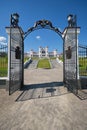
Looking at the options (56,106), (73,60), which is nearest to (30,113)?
(56,106)

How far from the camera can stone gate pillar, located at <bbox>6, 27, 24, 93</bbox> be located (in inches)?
320

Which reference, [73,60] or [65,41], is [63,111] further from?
[65,41]

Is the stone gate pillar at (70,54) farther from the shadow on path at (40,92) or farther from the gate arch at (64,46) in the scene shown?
the shadow on path at (40,92)

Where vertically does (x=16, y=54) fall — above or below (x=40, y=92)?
above

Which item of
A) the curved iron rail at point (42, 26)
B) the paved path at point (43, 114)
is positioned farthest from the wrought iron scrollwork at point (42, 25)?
the paved path at point (43, 114)

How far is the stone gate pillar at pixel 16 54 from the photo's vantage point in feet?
26.7

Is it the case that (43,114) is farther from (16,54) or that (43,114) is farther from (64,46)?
(64,46)

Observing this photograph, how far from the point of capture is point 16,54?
8.31m

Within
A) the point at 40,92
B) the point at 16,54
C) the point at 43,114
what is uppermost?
the point at 16,54

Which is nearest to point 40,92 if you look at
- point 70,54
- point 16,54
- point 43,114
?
point 16,54

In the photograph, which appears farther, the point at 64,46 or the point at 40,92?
the point at 64,46

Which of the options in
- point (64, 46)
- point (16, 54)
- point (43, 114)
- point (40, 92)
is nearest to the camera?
point (43, 114)

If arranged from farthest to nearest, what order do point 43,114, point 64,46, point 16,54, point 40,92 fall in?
point 64,46 < point 16,54 < point 40,92 < point 43,114

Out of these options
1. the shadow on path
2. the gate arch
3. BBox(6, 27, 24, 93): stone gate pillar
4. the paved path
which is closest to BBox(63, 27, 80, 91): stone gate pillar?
the gate arch
